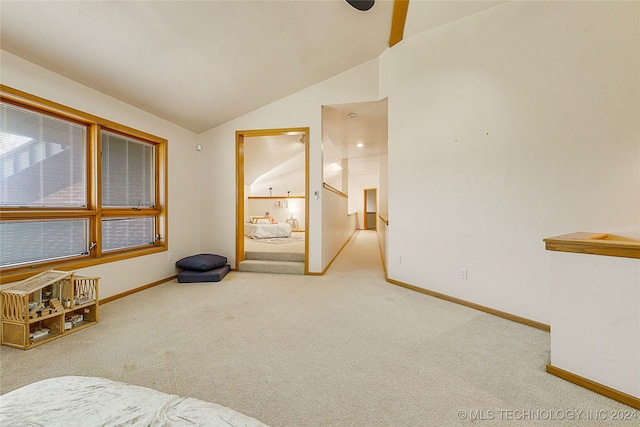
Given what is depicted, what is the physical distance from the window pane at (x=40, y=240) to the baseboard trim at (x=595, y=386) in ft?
13.6

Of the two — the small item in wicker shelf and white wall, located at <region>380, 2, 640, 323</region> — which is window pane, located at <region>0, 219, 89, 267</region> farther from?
white wall, located at <region>380, 2, 640, 323</region>

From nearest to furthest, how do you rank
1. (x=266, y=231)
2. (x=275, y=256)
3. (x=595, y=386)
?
1. (x=595, y=386)
2. (x=275, y=256)
3. (x=266, y=231)

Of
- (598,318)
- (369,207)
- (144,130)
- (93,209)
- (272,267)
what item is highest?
(144,130)

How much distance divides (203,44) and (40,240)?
241 centimetres

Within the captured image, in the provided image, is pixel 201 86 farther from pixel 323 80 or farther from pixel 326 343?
pixel 326 343

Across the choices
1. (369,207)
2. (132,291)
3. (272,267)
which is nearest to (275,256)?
(272,267)

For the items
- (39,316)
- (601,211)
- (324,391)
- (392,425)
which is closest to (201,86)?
(39,316)

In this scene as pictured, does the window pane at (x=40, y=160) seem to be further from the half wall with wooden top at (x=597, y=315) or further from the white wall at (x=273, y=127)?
the half wall with wooden top at (x=597, y=315)

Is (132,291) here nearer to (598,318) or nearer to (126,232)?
(126,232)

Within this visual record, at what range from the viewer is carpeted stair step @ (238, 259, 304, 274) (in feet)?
13.4

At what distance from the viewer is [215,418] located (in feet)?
2.20

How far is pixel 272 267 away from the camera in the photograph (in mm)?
4152

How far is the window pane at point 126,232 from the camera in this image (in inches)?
121

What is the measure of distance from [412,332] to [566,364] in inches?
36.6
